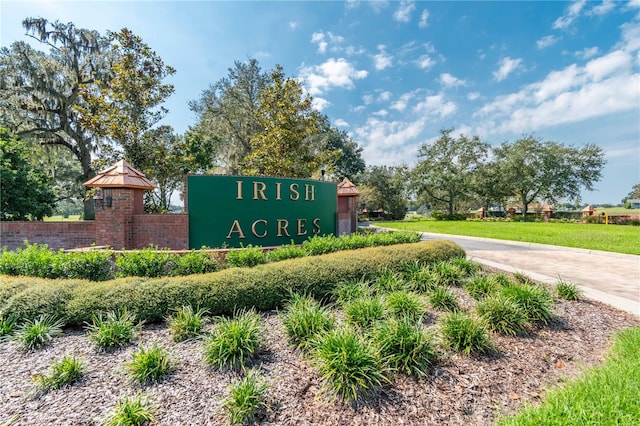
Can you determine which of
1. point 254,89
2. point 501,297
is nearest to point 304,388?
point 501,297

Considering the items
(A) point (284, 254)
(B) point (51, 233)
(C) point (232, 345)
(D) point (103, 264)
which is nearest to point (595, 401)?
(C) point (232, 345)

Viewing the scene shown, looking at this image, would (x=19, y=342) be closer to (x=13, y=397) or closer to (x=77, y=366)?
(x=13, y=397)

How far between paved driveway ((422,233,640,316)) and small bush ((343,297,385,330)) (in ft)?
12.4

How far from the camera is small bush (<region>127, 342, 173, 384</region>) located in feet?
8.47

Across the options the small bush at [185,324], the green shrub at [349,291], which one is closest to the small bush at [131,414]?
the small bush at [185,324]

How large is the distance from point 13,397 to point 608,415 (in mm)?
4746

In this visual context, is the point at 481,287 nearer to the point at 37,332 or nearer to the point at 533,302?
the point at 533,302

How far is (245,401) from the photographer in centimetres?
226

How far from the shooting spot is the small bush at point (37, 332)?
3.06 meters

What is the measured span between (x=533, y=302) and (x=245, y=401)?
147 inches

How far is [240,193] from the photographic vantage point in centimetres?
644

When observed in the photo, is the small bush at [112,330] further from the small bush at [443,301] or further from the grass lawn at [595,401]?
the small bush at [443,301]

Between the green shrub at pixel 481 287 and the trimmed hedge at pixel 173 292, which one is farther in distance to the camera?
the green shrub at pixel 481 287

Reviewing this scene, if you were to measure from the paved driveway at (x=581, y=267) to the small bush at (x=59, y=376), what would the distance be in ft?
22.4
